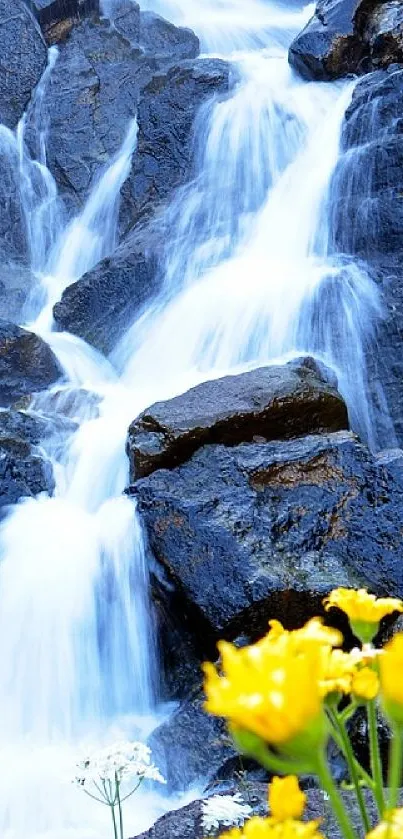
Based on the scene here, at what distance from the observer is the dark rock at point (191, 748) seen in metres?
4.62

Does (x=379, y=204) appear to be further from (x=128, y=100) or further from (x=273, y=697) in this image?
(x=273, y=697)

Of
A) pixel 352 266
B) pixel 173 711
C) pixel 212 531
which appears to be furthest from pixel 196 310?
pixel 173 711

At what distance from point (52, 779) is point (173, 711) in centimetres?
91

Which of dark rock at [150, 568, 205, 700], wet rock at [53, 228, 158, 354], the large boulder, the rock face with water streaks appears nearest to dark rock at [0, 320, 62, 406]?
wet rock at [53, 228, 158, 354]

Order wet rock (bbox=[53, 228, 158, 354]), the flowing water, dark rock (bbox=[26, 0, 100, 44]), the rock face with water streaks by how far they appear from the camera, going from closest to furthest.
Result: the flowing water, wet rock (bbox=[53, 228, 158, 354]), the rock face with water streaks, dark rock (bbox=[26, 0, 100, 44])

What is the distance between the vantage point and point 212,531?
5.50m

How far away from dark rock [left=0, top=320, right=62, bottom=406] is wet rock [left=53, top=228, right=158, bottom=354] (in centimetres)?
83

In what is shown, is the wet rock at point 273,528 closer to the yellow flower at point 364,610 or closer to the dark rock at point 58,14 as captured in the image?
the yellow flower at point 364,610

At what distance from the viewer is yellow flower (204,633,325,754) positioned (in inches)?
23.0

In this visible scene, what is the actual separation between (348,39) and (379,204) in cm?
425

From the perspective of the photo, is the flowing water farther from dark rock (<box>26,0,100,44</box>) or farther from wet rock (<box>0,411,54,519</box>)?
dark rock (<box>26,0,100,44</box>)

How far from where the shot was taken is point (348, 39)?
484 inches

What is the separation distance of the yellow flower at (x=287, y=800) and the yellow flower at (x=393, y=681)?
0.31 feet

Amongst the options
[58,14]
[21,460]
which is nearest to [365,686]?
[21,460]
